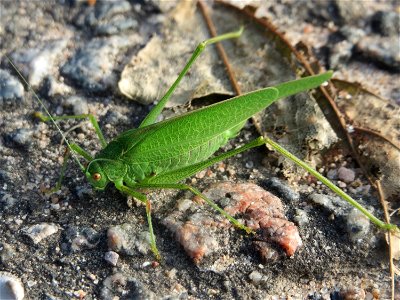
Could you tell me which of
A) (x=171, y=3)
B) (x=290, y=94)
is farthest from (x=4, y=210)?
(x=171, y=3)

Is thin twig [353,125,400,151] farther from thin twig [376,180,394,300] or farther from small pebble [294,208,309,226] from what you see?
small pebble [294,208,309,226]

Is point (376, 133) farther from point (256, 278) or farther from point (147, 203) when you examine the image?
point (147, 203)

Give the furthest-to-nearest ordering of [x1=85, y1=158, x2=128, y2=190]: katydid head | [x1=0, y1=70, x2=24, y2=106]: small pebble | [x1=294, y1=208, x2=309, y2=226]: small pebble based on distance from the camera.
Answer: [x1=0, y1=70, x2=24, y2=106]: small pebble < [x1=85, y1=158, x2=128, y2=190]: katydid head < [x1=294, y1=208, x2=309, y2=226]: small pebble

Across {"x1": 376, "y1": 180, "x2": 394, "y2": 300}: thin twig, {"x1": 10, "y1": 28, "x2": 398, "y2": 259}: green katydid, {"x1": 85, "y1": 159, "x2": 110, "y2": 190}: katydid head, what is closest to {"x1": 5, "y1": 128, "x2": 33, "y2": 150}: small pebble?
{"x1": 10, "y1": 28, "x2": 398, "y2": 259}: green katydid

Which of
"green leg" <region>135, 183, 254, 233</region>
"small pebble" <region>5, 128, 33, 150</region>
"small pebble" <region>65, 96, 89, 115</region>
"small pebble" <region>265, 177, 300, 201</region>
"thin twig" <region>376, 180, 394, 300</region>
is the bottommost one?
"thin twig" <region>376, 180, 394, 300</region>

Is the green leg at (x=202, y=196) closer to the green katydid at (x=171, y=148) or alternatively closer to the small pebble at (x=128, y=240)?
the green katydid at (x=171, y=148)

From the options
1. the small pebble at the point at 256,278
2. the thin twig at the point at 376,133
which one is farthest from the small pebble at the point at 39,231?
the thin twig at the point at 376,133

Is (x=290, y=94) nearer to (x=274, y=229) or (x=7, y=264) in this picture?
(x=274, y=229)
